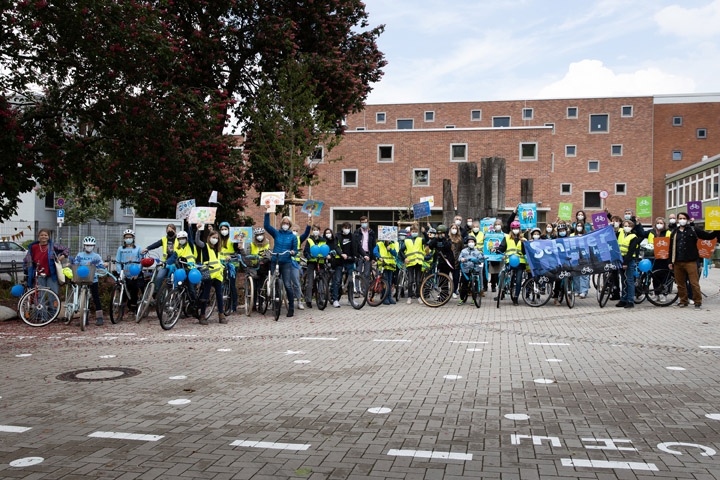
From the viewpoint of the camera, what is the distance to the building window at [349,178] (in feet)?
152

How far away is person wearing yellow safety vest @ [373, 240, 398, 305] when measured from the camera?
16312 mm

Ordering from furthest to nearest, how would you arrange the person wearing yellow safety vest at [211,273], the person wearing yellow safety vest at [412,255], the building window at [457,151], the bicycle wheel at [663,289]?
the building window at [457,151]
the person wearing yellow safety vest at [412,255]
the bicycle wheel at [663,289]
the person wearing yellow safety vest at [211,273]

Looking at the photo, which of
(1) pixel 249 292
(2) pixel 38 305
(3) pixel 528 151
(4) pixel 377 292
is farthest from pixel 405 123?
(2) pixel 38 305

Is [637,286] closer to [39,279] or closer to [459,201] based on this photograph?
[459,201]

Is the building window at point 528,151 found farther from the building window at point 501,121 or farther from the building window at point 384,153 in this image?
the building window at point 501,121

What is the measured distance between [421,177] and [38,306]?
1382 inches

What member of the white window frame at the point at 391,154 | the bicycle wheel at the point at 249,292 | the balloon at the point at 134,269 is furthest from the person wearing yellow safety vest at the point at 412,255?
the white window frame at the point at 391,154

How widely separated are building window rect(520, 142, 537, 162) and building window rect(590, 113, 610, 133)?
1585cm

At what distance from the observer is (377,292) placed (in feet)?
53.4

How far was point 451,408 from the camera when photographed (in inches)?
240

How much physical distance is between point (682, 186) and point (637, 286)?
42.4 metres

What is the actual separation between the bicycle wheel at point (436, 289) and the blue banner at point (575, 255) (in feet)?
6.60

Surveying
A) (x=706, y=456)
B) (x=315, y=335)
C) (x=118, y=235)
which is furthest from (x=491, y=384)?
(x=118, y=235)

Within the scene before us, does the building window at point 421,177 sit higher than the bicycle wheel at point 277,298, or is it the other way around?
the building window at point 421,177
